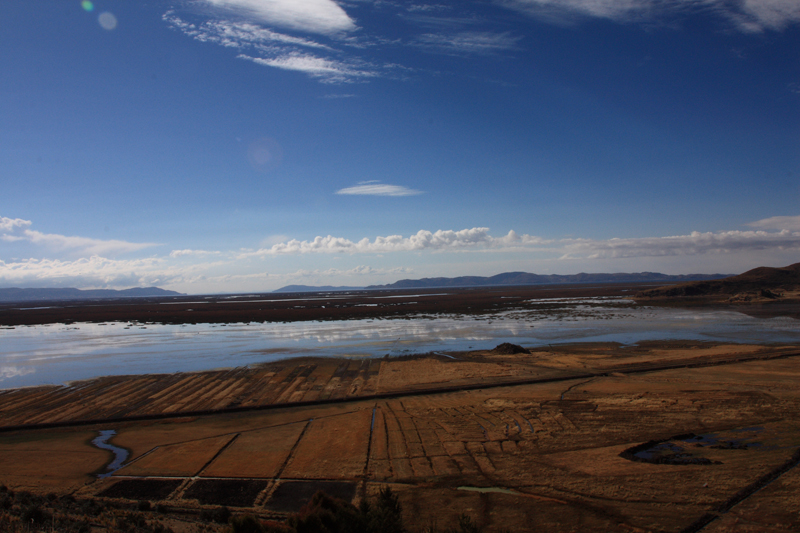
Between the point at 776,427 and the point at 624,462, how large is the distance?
23.7ft

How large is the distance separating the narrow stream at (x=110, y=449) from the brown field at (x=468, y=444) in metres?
0.29

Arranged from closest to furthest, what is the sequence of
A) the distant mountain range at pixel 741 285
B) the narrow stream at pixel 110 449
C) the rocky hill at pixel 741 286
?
the narrow stream at pixel 110 449 → the rocky hill at pixel 741 286 → the distant mountain range at pixel 741 285

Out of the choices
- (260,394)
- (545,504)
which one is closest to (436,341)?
(260,394)

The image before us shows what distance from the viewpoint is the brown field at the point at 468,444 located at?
33.5 feet

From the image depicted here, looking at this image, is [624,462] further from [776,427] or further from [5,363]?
[5,363]

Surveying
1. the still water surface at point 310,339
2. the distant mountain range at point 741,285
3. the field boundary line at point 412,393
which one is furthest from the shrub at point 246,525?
the distant mountain range at point 741,285

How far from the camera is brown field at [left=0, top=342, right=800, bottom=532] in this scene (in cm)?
1022

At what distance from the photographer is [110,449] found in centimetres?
1505

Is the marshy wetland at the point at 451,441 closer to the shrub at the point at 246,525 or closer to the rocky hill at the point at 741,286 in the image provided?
the shrub at the point at 246,525

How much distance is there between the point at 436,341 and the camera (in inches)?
1545

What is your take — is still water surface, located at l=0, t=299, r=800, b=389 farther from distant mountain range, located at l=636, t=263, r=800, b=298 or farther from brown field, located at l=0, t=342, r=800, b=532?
distant mountain range, located at l=636, t=263, r=800, b=298

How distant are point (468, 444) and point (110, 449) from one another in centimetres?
1320

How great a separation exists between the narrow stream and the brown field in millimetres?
287

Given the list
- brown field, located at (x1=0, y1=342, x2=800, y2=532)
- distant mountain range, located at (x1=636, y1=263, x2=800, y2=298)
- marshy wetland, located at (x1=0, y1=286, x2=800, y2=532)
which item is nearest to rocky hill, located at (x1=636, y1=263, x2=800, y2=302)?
distant mountain range, located at (x1=636, y1=263, x2=800, y2=298)
